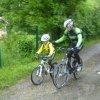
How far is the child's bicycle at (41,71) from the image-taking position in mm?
10141

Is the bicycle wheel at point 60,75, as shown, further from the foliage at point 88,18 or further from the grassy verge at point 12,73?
the foliage at point 88,18

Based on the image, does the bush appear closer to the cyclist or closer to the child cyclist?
the child cyclist

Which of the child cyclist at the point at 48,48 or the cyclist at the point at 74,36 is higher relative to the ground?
the cyclist at the point at 74,36

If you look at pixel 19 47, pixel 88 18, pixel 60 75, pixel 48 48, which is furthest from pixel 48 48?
pixel 88 18

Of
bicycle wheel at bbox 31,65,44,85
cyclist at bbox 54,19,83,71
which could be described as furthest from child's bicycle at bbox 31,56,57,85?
cyclist at bbox 54,19,83,71

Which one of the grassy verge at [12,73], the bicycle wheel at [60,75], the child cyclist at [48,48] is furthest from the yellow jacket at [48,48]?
the grassy verge at [12,73]

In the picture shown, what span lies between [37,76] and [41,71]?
25 centimetres

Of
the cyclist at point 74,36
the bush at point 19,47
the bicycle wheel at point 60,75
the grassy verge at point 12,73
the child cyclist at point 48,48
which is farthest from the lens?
the bush at point 19,47

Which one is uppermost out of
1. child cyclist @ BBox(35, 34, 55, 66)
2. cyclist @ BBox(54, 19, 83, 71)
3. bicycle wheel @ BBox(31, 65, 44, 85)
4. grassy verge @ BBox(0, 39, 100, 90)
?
cyclist @ BBox(54, 19, 83, 71)

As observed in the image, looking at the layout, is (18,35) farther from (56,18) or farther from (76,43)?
(76,43)

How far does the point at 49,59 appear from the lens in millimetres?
10180

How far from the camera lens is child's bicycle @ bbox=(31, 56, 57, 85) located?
10.1 m

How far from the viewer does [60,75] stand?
9.89 m

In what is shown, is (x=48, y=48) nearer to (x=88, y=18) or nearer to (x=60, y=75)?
(x=60, y=75)
